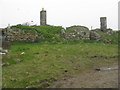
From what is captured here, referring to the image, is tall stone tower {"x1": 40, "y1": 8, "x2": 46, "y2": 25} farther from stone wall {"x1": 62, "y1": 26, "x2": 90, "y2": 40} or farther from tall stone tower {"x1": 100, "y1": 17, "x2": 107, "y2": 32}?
tall stone tower {"x1": 100, "y1": 17, "x2": 107, "y2": 32}

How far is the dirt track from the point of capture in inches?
340

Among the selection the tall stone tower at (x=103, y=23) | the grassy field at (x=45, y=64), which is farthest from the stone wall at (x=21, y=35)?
the tall stone tower at (x=103, y=23)

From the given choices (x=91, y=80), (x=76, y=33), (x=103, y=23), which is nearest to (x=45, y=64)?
(x=91, y=80)

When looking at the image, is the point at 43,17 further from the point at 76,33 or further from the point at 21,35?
the point at 21,35

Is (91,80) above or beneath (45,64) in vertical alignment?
beneath

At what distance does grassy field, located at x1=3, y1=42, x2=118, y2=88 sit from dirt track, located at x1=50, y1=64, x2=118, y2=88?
46 centimetres

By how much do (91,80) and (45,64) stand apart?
3.20 m

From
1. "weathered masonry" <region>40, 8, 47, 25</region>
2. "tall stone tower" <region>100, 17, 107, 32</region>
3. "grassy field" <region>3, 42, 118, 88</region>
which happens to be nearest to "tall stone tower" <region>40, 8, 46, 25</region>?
"weathered masonry" <region>40, 8, 47, 25</region>

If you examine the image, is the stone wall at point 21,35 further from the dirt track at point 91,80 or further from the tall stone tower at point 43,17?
the dirt track at point 91,80

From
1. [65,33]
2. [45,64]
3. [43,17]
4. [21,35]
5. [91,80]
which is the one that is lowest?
[91,80]

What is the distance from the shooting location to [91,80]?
9.30 metres

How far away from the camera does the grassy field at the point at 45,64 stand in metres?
9.37

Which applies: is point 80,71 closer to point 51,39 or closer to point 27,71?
point 27,71

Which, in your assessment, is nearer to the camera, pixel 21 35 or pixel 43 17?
pixel 21 35
